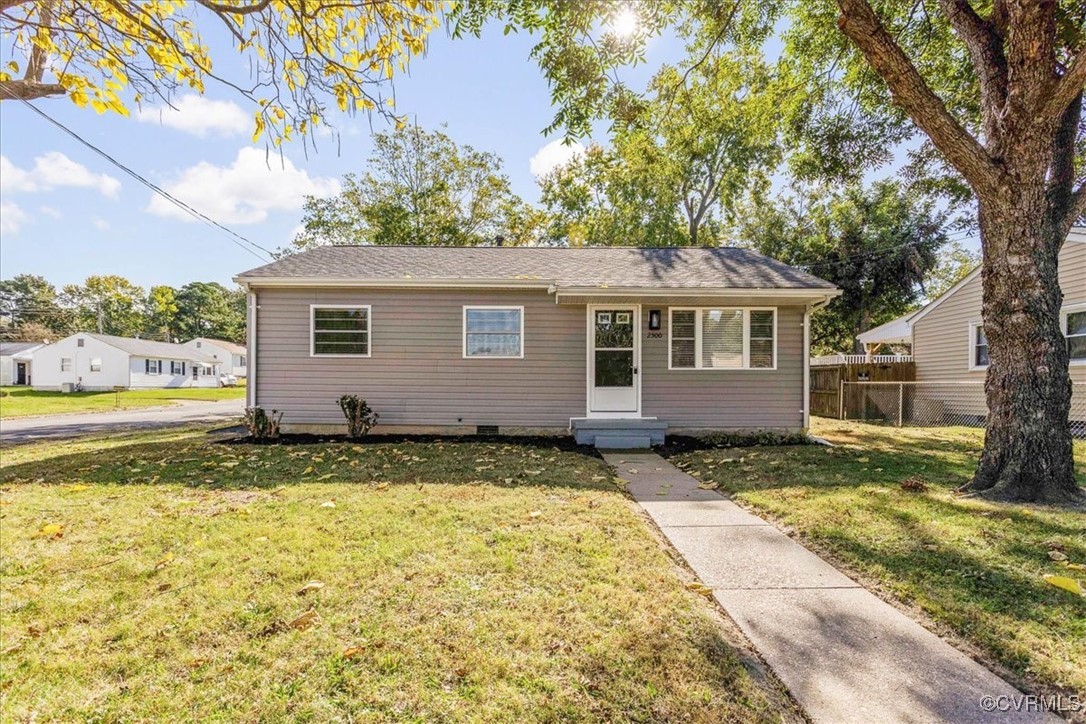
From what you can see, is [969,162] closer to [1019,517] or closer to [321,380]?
[1019,517]

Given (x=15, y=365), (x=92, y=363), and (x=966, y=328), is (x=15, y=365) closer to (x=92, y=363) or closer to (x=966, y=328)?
(x=92, y=363)

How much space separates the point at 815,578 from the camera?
306cm

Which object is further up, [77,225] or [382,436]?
[77,225]

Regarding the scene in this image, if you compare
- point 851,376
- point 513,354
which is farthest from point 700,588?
point 851,376

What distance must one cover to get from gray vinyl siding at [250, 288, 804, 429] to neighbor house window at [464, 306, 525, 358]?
0.13m

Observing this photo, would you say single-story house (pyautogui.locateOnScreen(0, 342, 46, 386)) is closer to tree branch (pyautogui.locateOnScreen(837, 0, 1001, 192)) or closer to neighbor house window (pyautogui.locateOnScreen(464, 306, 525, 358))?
neighbor house window (pyautogui.locateOnScreen(464, 306, 525, 358))

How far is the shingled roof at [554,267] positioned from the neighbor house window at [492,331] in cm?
63

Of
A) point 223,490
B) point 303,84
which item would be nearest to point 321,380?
point 223,490

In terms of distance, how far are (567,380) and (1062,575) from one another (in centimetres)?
678

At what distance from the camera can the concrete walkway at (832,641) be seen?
1894 mm

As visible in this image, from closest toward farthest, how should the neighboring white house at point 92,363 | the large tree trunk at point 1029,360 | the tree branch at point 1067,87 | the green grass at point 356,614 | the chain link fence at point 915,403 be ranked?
the green grass at point 356,614 < the tree branch at point 1067,87 < the large tree trunk at point 1029,360 < the chain link fence at point 915,403 < the neighboring white house at point 92,363

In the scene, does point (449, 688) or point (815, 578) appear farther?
point (815, 578)

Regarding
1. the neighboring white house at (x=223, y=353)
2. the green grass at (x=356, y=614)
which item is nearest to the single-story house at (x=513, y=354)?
the green grass at (x=356, y=614)

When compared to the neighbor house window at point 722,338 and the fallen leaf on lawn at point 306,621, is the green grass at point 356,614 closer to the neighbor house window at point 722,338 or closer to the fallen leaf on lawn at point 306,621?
the fallen leaf on lawn at point 306,621
